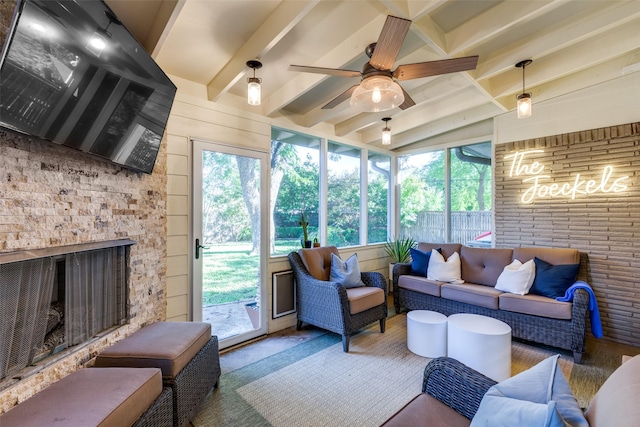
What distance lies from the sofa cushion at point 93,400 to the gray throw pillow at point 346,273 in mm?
2165

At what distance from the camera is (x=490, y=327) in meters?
2.52

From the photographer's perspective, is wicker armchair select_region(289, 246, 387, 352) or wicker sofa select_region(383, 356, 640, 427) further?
wicker armchair select_region(289, 246, 387, 352)

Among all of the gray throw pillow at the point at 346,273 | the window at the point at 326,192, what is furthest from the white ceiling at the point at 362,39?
the gray throw pillow at the point at 346,273

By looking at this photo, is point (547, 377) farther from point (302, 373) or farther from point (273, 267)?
point (273, 267)

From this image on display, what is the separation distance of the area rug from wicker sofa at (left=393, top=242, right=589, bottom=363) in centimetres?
26

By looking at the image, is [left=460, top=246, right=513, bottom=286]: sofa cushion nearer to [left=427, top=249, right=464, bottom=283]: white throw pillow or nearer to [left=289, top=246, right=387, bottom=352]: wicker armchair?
[left=427, top=249, right=464, bottom=283]: white throw pillow

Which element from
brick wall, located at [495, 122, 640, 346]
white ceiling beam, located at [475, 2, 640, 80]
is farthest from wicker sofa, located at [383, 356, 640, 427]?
brick wall, located at [495, 122, 640, 346]

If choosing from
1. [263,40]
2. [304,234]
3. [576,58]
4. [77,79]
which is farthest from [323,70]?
[576,58]

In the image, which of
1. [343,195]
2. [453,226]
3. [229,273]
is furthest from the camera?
[453,226]

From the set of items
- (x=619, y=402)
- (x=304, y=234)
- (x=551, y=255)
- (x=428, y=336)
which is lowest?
(x=428, y=336)

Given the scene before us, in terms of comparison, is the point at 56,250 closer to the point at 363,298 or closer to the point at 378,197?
the point at 363,298

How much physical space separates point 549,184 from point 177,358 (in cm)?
452

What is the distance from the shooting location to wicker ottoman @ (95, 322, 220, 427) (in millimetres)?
1742

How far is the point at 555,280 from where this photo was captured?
9.88ft
